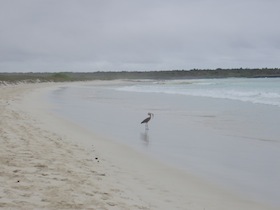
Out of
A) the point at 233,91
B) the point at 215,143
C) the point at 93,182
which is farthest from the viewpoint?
the point at 233,91

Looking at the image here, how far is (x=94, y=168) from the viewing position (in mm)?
6965

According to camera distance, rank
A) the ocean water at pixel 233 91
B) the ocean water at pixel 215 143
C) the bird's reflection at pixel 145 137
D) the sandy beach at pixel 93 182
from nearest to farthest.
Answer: the sandy beach at pixel 93 182
the ocean water at pixel 215 143
the bird's reflection at pixel 145 137
the ocean water at pixel 233 91

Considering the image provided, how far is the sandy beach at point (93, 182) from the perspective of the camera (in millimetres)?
5002

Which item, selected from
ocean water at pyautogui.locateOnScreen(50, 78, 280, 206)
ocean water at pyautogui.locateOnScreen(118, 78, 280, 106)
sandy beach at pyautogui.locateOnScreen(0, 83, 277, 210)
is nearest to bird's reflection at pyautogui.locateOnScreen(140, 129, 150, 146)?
ocean water at pyautogui.locateOnScreen(50, 78, 280, 206)

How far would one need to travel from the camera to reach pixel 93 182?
5.92m

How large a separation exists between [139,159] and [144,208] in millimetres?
3333

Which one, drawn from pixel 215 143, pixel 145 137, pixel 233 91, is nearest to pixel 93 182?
pixel 215 143

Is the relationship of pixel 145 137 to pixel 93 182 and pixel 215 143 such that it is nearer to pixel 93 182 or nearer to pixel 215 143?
pixel 215 143

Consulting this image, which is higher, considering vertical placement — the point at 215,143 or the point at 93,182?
the point at 93,182

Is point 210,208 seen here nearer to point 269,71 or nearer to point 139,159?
point 139,159

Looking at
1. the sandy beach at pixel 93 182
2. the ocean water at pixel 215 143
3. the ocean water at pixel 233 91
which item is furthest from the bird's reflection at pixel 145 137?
the ocean water at pixel 233 91

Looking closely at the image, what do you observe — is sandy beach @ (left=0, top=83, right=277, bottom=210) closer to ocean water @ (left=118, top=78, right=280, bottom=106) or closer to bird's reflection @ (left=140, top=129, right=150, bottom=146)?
bird's reflection @ (left=140, top=129, right=150, bottom=146)

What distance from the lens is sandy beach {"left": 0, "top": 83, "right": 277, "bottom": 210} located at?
16.4 ft

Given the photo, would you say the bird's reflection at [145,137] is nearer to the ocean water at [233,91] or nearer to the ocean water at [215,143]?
the ocean water at [215,143]
